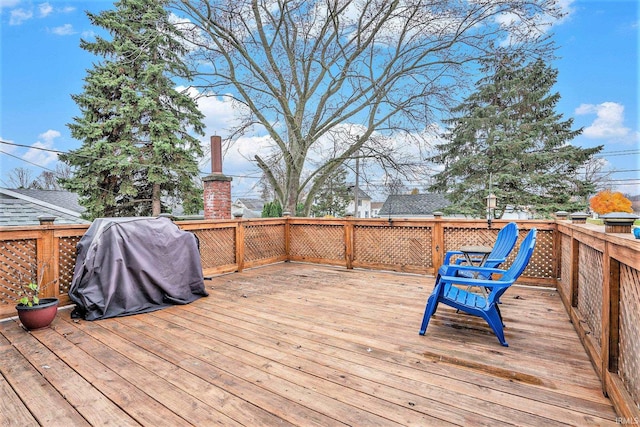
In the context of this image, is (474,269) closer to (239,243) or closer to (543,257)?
(543,257)

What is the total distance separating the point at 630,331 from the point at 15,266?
16.9ft

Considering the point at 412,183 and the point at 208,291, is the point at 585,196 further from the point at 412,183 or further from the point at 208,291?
the point at 208,291

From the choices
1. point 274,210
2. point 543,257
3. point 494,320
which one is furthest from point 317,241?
point 274,210

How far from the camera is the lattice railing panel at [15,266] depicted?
3371 millimetres

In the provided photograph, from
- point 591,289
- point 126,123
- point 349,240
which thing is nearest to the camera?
point 591,289

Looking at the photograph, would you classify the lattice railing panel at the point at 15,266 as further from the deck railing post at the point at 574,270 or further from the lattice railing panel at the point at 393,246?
the deck railing post at the point at 574,270

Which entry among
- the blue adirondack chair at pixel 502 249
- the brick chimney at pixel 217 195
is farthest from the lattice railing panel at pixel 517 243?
the brick chimney at pixel 217 195

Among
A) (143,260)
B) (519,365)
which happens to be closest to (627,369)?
(519,365)

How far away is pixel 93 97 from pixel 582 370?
46.1 ft

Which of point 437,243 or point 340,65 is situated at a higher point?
point 340,65

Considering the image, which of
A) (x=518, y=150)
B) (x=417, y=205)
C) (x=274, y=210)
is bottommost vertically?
(x=274, y=210)

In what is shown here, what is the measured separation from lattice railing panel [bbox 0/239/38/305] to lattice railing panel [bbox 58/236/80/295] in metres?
0.24

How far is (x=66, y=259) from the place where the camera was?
3.78m

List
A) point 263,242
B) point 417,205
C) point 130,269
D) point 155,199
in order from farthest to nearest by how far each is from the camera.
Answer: point 417,205 → point 155,199 → point 263,242 → point 130,269
